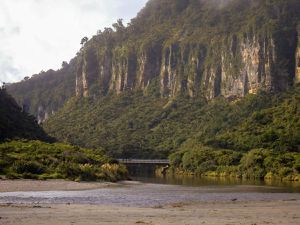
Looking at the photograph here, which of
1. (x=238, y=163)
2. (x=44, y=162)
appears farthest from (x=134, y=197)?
(x=238, y=163)

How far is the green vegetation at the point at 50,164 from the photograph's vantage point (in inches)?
2670

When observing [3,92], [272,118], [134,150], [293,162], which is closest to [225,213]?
[293,162]

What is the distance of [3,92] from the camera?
401 ft

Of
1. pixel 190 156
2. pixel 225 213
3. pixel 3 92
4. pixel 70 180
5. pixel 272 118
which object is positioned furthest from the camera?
pixel 272 118

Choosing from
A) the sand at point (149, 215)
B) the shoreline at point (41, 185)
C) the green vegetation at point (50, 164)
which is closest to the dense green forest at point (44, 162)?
the green vegetation at point (50, 164)

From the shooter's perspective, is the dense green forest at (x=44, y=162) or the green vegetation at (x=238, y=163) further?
the green vegetation at (x=238, y=163)

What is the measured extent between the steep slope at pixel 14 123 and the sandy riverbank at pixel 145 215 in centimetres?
6393

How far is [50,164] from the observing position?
245ft

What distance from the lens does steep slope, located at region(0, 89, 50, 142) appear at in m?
103

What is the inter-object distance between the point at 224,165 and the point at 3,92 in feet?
179

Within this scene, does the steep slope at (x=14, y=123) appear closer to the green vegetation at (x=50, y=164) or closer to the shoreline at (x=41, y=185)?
the green vegetation at (x=50, y=164)

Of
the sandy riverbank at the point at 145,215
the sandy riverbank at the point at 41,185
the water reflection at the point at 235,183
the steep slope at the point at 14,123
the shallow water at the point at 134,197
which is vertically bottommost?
the sandy riverbank at the point at 145,215

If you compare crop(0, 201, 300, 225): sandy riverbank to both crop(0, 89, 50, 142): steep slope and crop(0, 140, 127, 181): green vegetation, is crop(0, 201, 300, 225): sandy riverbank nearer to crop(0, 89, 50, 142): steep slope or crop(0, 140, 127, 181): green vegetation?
crop(0, 140, 127, 181): green vegetation

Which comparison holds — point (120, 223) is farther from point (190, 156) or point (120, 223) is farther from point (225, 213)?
point (190, 156)
